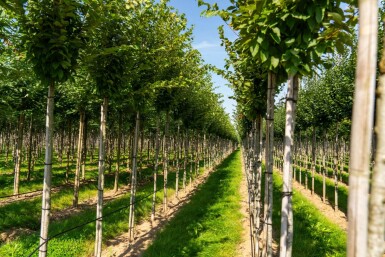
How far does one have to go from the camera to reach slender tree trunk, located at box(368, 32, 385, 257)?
132 centimetres

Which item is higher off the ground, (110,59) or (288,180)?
(110,59)

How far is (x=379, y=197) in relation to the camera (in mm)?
1325

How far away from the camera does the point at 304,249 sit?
9375 mm

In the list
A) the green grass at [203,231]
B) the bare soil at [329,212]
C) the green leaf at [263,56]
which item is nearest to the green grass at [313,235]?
the bare soil at [329,212]

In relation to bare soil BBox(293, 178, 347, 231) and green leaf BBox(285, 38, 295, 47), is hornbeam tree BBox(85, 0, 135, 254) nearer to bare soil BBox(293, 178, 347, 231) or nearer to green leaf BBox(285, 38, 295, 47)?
green leaf BBox(285, 38, 295, 47)

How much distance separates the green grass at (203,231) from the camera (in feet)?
30.7

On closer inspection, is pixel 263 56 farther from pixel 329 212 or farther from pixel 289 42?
pixel 329 212

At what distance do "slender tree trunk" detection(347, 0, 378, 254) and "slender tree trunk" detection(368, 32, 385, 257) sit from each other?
25mm

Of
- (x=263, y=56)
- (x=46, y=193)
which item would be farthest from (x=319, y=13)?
(x=46, y=193)

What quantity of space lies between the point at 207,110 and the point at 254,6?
63.9 feet

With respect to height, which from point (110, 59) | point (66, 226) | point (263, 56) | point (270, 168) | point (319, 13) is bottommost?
point (66, 226)

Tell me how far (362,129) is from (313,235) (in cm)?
1071

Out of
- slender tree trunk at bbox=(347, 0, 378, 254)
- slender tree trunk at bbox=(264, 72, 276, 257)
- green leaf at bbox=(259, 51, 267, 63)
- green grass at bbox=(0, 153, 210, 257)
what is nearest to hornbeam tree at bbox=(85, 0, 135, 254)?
green grass at bbox=(0, 153, 210, 257)

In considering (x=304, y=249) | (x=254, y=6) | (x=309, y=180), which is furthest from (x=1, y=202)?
(x=309, y=180)
